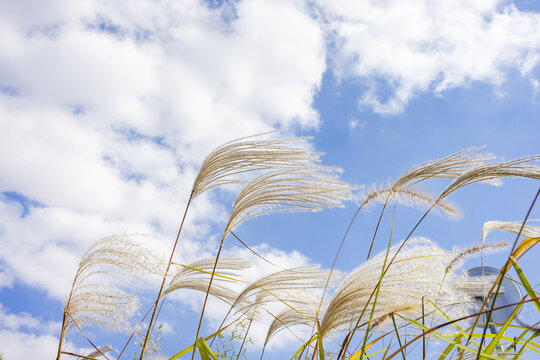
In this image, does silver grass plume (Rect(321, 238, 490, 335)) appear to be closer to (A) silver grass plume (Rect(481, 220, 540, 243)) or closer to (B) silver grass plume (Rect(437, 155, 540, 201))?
(B) silver grass plume (Rect(437, 155, 540, 201))

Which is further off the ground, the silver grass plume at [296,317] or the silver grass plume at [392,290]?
the silver grass plume at [296,317]

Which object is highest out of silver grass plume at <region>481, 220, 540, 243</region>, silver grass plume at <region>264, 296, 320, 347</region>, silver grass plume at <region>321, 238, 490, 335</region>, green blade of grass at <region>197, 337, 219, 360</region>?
silver grass plume at <region>481, 220, 540, 243</region>

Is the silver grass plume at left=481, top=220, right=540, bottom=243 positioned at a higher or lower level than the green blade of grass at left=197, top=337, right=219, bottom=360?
higher

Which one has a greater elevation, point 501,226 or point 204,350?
point 501,226

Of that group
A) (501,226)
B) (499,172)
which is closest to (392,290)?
(499,172)

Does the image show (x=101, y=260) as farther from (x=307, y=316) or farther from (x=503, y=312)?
(x=503, y=312)

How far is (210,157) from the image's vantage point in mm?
1844

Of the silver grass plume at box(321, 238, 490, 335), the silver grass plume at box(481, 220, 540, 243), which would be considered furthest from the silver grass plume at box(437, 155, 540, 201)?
the silver grass plume at box(481, 220, 540, 243)

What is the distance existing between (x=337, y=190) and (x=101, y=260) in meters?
1.11

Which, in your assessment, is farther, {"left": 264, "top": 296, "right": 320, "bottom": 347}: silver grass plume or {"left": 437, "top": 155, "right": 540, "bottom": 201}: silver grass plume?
{"left": 264, "top": 296, "right": 320, "bottom": 347}: silver grass plume

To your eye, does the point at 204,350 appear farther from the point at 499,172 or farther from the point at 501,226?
the point at 501,226

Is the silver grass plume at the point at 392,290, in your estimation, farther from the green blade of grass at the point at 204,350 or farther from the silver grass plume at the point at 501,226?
the silver grass plume at the point at 501,226

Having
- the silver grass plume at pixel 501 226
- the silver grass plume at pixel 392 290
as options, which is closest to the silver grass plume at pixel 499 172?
the silver grass plume at pixel 392 290

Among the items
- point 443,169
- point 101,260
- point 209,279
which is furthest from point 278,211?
point 101,260
